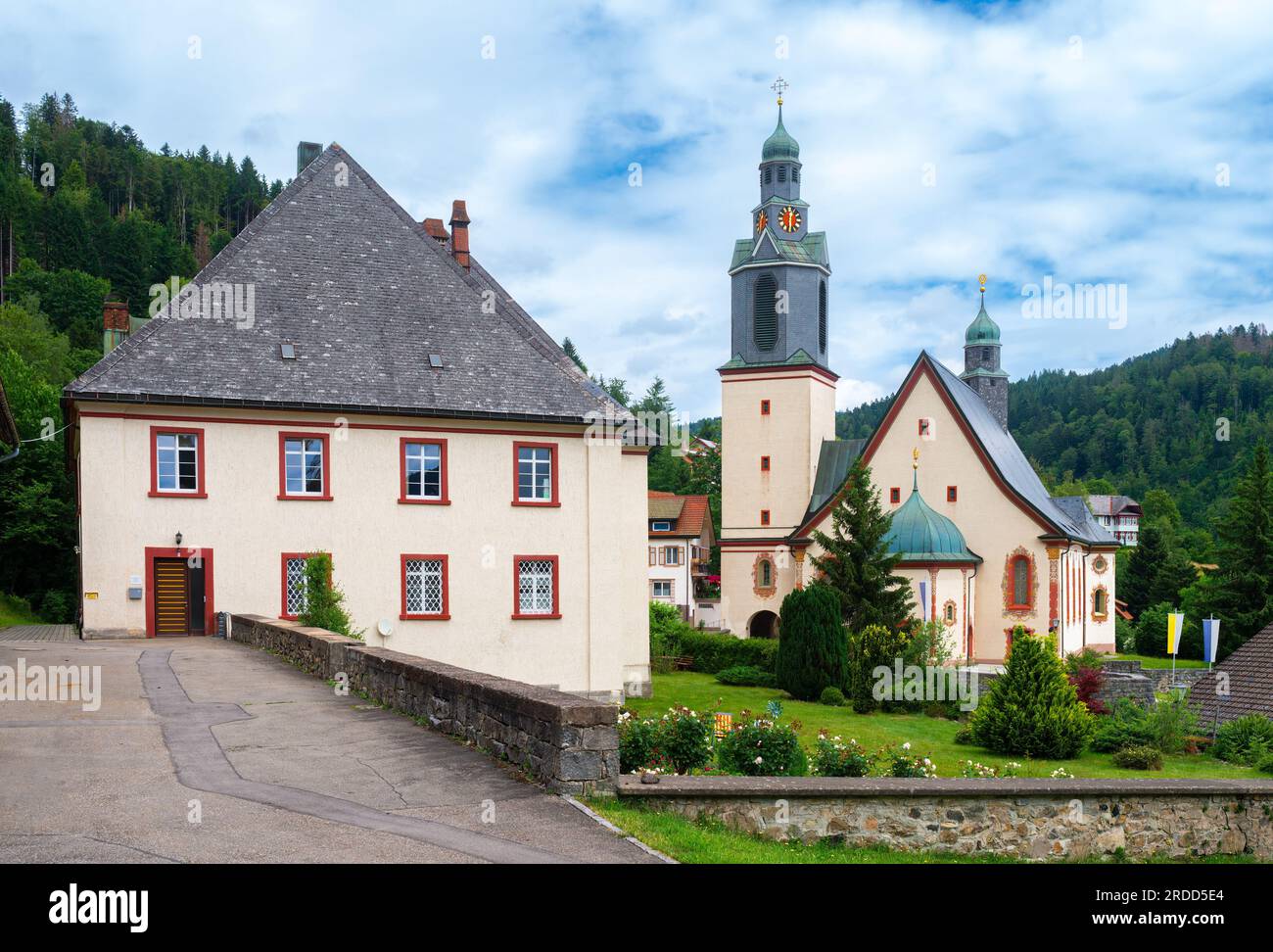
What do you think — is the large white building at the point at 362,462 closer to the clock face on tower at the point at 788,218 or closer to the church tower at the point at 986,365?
the clock face on tower at the point at 788,218

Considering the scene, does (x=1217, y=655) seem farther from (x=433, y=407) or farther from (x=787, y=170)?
(x=433, y=407)

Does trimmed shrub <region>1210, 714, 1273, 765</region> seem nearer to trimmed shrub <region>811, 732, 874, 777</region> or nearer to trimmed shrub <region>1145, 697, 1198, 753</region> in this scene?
trimmed shrub <region>1145, 697, 1198, 753</region>

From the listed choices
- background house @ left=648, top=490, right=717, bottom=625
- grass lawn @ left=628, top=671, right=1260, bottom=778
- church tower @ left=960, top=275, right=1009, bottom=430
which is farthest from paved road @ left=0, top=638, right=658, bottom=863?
church tower @ left=960, top=275, right=1009, bottom=430

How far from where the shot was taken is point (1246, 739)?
22.0 m

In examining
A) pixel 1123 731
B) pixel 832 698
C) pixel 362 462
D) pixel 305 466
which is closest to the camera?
pixel 1123 731

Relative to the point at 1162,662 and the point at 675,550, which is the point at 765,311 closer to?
the point at 675,550

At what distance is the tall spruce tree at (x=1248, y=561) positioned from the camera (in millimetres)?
49719

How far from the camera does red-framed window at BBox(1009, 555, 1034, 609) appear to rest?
50656mm

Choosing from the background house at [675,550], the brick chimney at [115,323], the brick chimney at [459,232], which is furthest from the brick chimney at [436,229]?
the background house at [675,550]

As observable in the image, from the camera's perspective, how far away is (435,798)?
905cm

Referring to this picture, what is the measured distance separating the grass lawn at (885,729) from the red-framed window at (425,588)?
577cm

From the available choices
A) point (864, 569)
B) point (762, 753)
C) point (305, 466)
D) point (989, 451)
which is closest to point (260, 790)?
point (762, 753)

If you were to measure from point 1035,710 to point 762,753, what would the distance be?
15.1 m
